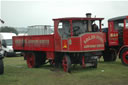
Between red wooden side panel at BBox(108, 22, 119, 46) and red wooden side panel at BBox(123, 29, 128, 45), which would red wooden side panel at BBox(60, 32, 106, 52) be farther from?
red wooden side panel at BBox(108, 22, 119, 46)

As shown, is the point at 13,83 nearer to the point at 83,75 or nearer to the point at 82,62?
the point at 83,75

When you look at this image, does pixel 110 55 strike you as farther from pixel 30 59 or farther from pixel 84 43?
pixel 84 43

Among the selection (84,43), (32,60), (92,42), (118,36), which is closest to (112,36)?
(118,36)

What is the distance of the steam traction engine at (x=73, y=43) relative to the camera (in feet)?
34.2

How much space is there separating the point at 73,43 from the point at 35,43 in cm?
311

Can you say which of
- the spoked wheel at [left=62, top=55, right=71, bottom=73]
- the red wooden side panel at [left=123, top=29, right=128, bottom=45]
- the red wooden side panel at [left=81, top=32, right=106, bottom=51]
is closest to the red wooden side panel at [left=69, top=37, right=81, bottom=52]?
the red wooden side panel at [left=81, top=32, right=106, bottom=51]

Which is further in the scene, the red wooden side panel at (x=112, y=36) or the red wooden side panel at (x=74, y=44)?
the red wooden side panel at (x=112, y=36)

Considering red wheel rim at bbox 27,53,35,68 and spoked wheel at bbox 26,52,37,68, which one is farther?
red wheel rim at bbox 27,53,35,68

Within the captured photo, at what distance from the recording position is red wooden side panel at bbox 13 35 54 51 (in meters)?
11.7

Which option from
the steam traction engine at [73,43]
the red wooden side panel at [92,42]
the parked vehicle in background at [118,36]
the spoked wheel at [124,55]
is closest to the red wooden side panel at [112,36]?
the parked vehicle in background at [118,36]

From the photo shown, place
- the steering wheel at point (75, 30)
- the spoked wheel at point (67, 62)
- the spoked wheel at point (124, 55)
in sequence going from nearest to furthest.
Answer: 1. the spoked wheel at point (67, 62)
2. the steering wheel at point (75, 30)
3. the spoked wheel at point (124, 55)

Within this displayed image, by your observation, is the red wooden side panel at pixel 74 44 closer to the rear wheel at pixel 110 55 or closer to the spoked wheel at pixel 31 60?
the spoked wheel at pixel 31 60

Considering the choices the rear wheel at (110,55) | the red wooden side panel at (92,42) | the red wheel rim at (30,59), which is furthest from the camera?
the rear wheel at (110,55)

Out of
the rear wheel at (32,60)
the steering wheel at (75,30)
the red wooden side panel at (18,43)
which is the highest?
the steering wheel at (75,30)
